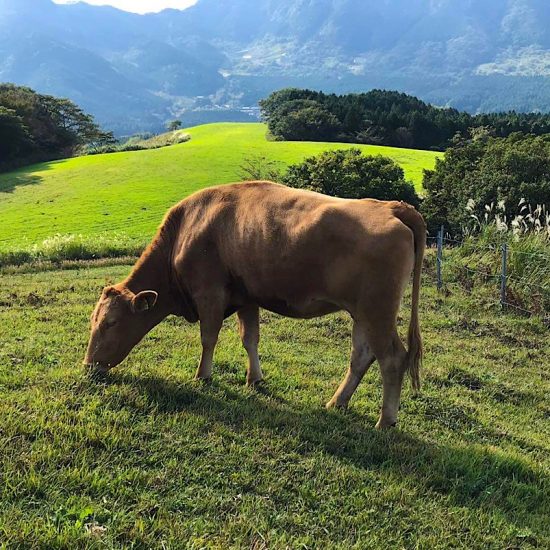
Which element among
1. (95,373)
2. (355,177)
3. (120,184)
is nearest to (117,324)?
(95,373)

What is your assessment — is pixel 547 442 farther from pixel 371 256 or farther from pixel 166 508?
pixel 166 508

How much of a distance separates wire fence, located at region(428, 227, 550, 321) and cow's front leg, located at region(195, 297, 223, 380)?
29.0 ft

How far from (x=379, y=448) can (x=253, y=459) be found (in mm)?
1311

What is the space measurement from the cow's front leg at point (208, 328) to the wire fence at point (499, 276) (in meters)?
8.84

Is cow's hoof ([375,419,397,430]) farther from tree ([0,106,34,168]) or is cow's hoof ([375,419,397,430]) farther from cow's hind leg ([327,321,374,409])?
tree ([0,106,34,168])

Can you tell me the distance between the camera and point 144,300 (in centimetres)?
699

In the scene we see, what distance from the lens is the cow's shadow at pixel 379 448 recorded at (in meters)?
4.91

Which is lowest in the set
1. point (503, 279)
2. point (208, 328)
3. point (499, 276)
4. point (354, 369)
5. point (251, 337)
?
point (499, 276)

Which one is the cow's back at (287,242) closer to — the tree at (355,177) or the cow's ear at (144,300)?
the cow's ear at (144,300)

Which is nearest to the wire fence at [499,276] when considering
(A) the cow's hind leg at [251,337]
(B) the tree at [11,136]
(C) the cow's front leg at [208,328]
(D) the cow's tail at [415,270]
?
(D) the cow's tail at [415,270]

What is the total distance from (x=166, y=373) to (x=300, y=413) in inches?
72.1

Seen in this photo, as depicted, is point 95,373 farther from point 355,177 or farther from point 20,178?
point 20,178

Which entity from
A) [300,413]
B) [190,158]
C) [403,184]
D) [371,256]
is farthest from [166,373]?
[190,158]

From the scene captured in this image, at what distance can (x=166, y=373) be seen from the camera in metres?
7.05
